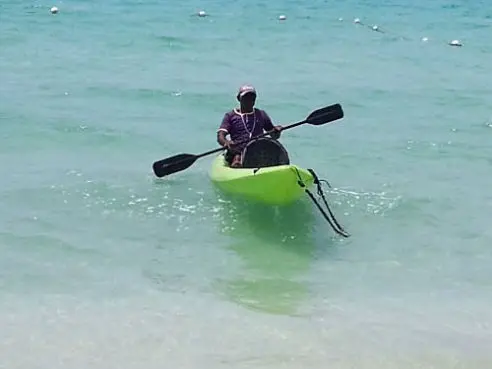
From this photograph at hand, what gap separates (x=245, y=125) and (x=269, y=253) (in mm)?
1498

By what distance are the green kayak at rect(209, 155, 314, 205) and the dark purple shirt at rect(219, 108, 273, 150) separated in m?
0.33

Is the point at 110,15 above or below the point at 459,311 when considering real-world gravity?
below

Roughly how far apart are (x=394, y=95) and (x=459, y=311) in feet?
30.1

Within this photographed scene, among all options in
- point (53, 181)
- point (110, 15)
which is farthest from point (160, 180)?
point (110, 15)

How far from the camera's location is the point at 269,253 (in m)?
8.40

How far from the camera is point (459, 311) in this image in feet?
23.2

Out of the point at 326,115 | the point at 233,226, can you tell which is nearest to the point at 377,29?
the point at 326,115

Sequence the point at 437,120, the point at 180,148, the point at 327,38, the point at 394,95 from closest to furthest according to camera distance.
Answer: the point at 180,148 → the point at 437,120 → the point at 394,95 → the point at 327,38

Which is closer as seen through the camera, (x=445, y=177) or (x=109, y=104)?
(x=445, y=177)

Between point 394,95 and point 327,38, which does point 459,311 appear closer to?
point 394,95

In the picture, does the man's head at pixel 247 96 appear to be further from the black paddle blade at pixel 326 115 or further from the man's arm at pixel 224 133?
the black paddle blade at pixel 326 115

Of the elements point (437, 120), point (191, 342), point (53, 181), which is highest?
point (191, 342)

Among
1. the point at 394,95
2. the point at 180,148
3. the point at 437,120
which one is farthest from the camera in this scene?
the point at 394,95

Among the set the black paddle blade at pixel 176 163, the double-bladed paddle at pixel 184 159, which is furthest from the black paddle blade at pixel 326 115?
the black paddle blade at pixel 176 163
